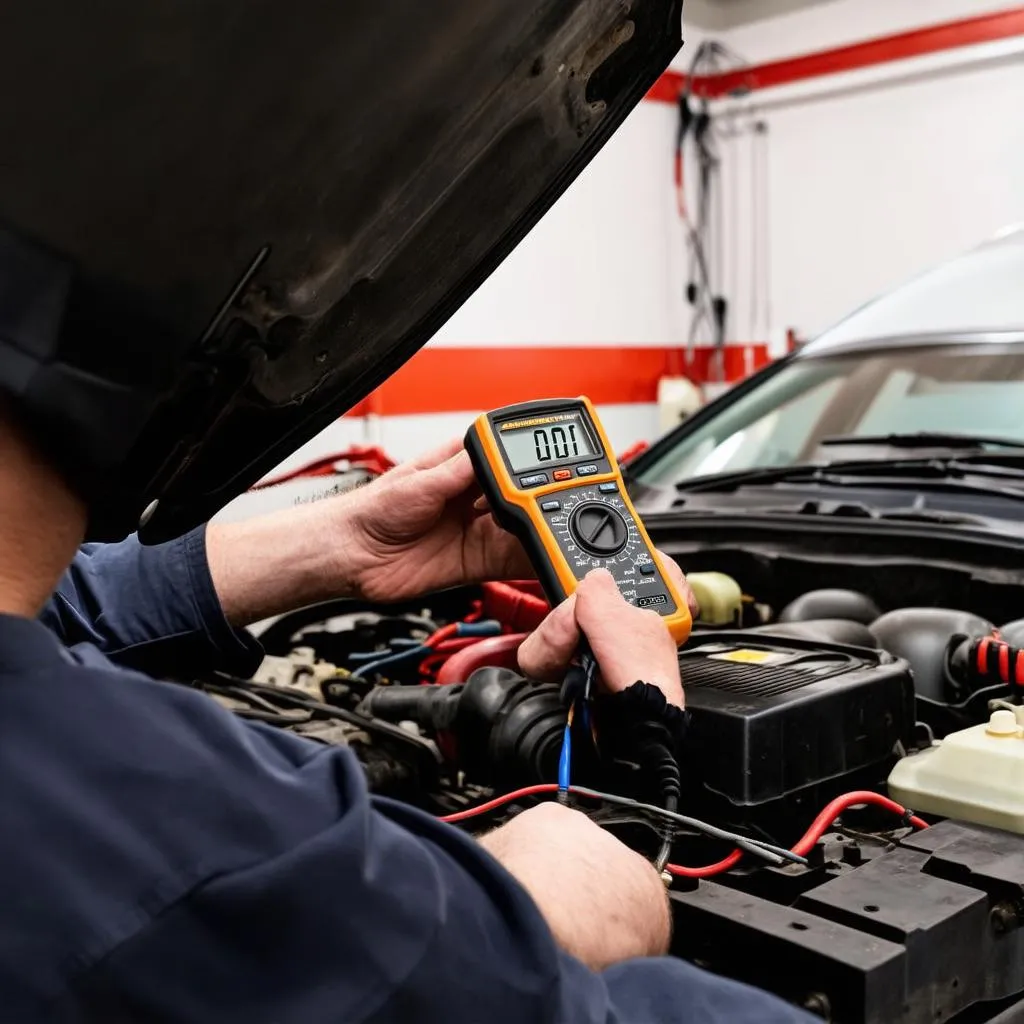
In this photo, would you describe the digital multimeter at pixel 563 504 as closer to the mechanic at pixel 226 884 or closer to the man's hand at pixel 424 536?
the man's hand at pixel 424 536

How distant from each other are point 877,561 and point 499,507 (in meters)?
0.70

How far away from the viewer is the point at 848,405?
229 centimetres

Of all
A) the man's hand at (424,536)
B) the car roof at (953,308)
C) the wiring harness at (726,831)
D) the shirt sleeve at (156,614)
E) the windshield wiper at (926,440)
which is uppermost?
the car roof at (953,308)

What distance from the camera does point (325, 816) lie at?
588 mm

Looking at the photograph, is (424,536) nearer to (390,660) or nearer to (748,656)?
(390,660)

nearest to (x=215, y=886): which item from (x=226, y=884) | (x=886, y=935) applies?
(x=226, y=884)

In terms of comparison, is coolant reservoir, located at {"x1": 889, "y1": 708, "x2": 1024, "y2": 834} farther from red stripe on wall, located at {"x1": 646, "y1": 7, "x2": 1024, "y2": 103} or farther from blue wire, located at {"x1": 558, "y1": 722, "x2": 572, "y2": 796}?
red stripe on wall, located at {"x1": 646, "y1": 7, "x2": 1024, "y2": 103}

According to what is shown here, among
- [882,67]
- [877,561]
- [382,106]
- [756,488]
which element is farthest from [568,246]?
[382,106]

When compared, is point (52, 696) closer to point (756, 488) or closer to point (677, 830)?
point (677, 830)

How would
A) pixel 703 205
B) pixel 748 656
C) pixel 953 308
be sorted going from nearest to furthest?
pixel 748 656, pixel 953 308, pixel 703 205

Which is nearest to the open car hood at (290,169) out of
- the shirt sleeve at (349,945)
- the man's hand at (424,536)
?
the shirt sleeve at (349,945)

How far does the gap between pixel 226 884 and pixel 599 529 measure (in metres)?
0.73

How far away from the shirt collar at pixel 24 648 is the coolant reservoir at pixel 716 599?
1.16 meters

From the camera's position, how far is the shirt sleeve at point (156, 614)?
4.40 feet
